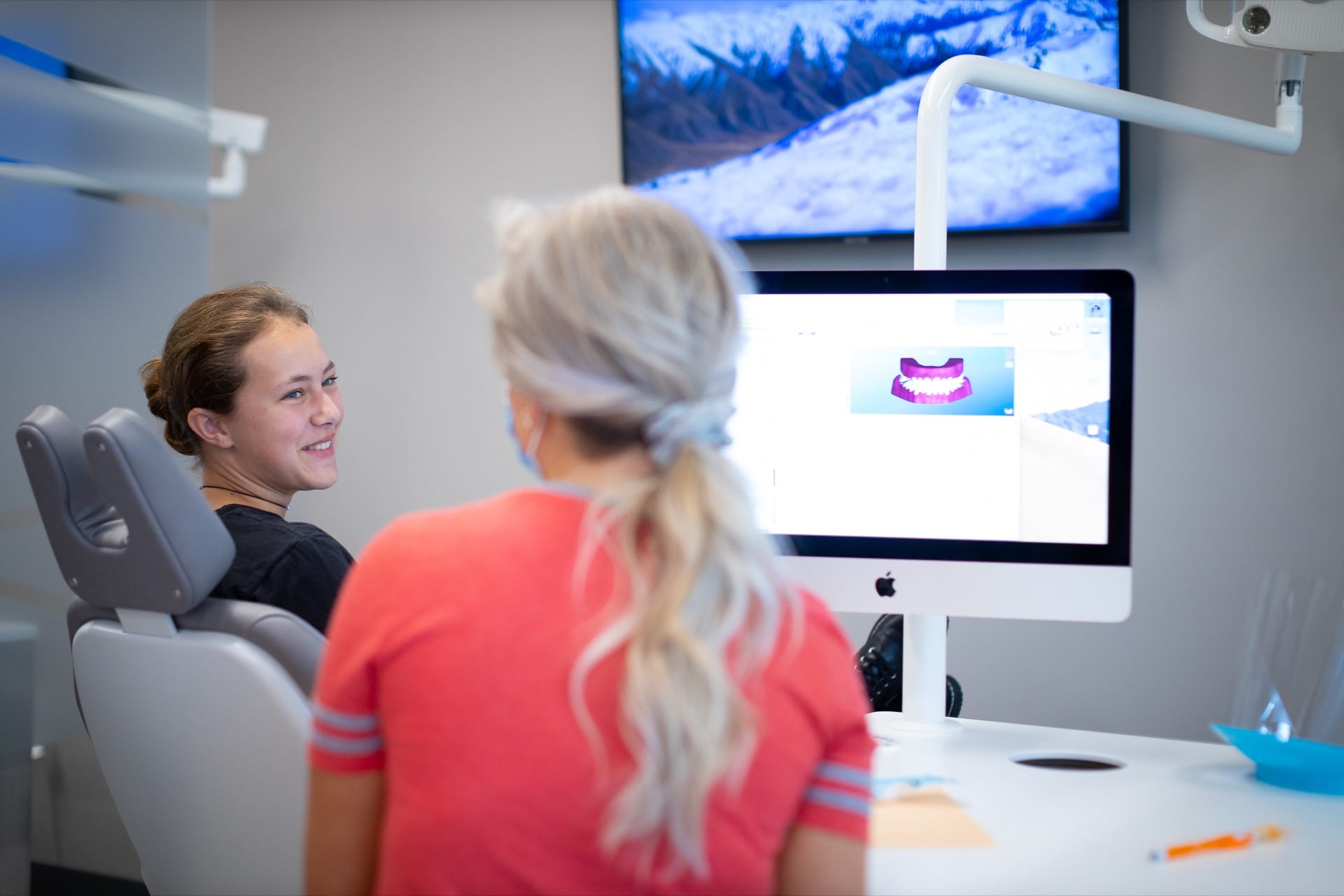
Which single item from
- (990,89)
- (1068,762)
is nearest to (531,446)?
(1068,762)

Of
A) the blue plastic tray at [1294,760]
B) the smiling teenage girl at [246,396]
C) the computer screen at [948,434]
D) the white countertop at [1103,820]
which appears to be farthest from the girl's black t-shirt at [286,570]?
the blue plastic tray at [1294,760]

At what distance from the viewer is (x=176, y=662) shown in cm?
106

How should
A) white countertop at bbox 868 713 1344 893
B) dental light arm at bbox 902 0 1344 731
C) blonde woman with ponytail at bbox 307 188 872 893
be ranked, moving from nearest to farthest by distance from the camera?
blonde woman with ponytail at bbox 307 188 872 893, white countertop at bbox 868 713 1344 893, dental light arm at bbox 902 0 1344 731

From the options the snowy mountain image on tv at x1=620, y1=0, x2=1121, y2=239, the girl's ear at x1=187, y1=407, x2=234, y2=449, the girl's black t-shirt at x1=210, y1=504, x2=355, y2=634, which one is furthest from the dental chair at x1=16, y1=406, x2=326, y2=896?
the snowy mountain image on tv at x1=620, y1=0, x2=1121, y2=239

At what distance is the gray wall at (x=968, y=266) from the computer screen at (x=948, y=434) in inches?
40.4

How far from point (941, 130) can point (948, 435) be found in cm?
44

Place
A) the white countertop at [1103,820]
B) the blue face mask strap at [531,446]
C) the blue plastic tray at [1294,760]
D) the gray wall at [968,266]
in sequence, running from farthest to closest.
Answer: the gray wall at [968,266] < the blue plastic tray at [1294,760] < the white countertop at [1103,820] < the blue face mask strap at [531,446]

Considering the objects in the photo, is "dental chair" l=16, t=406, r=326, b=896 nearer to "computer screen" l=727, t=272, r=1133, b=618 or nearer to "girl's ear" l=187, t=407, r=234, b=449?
"girl's ear" l=187, t=407, r=234, b=449

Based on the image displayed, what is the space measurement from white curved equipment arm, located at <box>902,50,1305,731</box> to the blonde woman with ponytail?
79 centimetres

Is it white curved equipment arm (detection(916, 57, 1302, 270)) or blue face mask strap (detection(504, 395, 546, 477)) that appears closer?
blue face mask strap (detection(504, 395, 546, 477))

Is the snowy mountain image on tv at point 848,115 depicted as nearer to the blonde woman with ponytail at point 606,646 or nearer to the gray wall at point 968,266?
the gray wall at point 968,266

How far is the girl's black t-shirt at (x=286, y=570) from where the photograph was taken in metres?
1.30

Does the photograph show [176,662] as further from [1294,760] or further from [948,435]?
[1294,760]

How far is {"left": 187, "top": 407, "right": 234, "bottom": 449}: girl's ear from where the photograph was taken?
1599 millimetres
